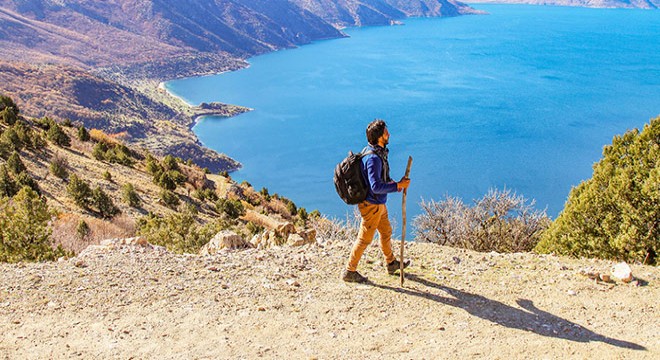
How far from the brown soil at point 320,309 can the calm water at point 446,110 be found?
41.9 m

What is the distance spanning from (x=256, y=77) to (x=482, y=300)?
12571 cm

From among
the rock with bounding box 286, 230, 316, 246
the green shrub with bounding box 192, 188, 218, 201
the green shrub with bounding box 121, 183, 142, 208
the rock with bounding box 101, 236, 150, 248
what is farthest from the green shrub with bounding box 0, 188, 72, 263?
the green shrub with bounding box 192, 188, 218, 201

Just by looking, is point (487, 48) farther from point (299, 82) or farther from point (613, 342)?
point (613, 342)

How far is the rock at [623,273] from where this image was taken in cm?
640

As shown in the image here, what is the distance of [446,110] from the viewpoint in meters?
82.6

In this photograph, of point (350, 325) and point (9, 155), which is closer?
point (350, 325)

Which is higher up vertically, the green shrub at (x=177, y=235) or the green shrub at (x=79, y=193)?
the green shrub at (x=177, y=235)

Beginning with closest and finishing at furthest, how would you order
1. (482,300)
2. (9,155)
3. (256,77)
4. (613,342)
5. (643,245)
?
(613,342)
(482,300)
(643,245)
(9,155)
(256,77)

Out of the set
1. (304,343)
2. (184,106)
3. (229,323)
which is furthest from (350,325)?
(184,106)

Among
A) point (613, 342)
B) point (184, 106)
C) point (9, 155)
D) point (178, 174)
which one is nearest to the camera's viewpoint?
point (613, 342)

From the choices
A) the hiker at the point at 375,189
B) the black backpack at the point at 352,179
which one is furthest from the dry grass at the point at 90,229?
the black backpack at the point at 352,179

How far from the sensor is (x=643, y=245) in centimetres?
736

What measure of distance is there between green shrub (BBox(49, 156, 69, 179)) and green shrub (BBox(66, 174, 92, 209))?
8.46 feet

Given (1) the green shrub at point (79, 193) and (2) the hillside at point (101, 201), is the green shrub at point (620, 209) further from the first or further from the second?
(1) the green shrub at point (79, 193)
